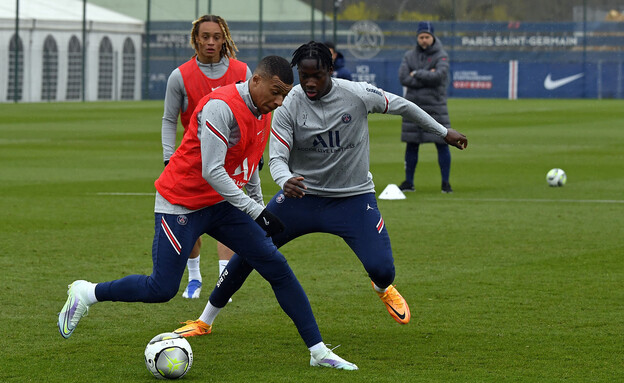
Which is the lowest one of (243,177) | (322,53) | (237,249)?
(237,249)

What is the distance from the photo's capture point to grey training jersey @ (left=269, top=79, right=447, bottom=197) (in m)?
6.79

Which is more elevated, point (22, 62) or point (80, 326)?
point (22, 62)

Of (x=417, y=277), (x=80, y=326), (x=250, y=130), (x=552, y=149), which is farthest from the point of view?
(x=552, y=149)

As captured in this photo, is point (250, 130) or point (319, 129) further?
point (319, 129)

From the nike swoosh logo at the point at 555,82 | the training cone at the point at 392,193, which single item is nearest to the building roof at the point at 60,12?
the nike swoosh logo at the point at 555,82

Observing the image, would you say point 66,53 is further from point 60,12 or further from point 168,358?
point 168,358

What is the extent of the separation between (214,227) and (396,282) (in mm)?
2848

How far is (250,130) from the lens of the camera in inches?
241

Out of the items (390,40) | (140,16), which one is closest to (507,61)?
(390,40)

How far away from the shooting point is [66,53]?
48.3 metres

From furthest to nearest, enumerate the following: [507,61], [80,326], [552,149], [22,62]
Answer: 1. [507,61]
2. [22,62]
3. [552,149]
4. [80,326]

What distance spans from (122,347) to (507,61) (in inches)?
1799

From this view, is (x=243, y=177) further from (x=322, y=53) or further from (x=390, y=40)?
(x=390, y=40)

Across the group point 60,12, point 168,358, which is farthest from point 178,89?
point 60,12
